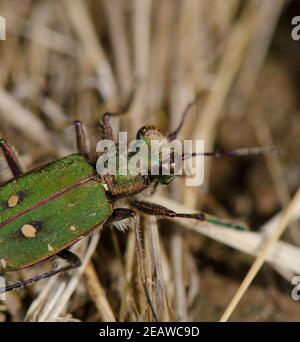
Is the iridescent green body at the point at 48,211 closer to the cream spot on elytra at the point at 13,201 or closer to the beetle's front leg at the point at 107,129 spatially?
the cream spot on elytra at the point at 13,201

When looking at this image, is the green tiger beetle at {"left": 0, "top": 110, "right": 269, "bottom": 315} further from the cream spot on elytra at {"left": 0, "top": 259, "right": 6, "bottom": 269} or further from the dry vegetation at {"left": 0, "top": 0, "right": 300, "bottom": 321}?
the dry vegetation at {"left": 0, "top": 0, "right": 300, "bottom": 321}

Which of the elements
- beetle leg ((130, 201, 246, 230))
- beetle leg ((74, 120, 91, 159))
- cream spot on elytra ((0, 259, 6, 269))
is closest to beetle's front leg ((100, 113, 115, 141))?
beetle leg ((74, 120, 91, 159))

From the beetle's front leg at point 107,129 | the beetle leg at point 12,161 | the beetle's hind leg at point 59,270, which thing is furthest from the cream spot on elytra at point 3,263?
the beetle's front leg at point 107,129

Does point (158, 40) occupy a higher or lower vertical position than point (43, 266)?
higher

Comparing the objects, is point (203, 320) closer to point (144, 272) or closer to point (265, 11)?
point (144, 272)

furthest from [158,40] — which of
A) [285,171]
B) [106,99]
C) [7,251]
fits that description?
[7,251]

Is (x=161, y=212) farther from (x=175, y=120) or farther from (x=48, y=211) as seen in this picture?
(x=175, y=120)

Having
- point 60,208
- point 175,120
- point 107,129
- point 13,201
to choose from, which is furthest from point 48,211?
point 175,120
